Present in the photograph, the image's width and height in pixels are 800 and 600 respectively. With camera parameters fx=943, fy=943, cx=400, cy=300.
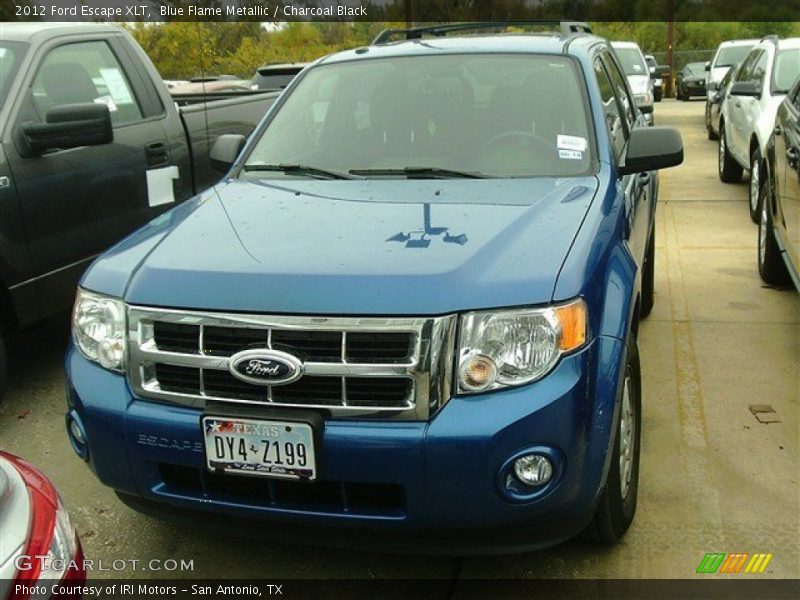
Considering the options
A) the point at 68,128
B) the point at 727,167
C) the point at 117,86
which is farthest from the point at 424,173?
the point at 727,167

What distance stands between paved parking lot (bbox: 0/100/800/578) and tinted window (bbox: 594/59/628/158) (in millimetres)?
1238

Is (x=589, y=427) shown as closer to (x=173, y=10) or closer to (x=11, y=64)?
(x=11, y=64)

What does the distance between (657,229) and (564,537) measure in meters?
6.12

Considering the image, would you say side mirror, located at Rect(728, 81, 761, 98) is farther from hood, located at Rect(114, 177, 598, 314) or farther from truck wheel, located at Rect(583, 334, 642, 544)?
truck wheel, located at Rect(583, 334, 642, 544)

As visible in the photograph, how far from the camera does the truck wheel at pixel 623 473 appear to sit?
9.89ft

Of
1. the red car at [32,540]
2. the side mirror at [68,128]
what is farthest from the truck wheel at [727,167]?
the red car at [32,540]

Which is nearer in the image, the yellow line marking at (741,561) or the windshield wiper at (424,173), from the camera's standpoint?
the yellow line marking at (741,561)

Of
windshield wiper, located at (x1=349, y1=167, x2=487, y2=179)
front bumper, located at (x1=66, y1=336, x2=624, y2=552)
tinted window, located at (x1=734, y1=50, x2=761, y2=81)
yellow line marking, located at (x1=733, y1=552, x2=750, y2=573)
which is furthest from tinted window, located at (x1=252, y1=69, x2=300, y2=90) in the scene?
yellow line marking, located at (x1=733, y1=552, x2=750, y2=573)

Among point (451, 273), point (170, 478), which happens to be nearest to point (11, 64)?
point (170, 478)

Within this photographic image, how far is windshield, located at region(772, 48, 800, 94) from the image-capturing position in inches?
334

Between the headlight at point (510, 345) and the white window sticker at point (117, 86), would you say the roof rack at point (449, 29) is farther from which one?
the headlight at point (510, 345)

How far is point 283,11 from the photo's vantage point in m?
15.1

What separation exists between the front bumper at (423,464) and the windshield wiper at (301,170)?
4.40ft

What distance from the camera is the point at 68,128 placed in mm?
4586
